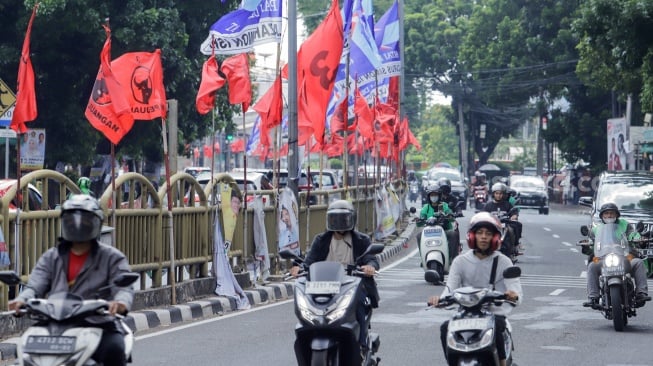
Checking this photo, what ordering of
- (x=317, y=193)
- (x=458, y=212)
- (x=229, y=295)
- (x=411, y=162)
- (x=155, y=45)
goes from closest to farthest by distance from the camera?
(x=229, y=295), (x=458, y=212), (x=317, y=193), (x=155, y=45), (x=411, y=162)

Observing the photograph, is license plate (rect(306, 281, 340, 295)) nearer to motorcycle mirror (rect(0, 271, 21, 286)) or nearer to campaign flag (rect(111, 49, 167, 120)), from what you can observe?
motorcycle mirror (rect(0, 271, 21, 286))

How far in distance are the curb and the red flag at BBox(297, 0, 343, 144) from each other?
4513 millimetres

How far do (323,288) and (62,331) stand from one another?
2477 millimetres

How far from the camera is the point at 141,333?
13531 mm

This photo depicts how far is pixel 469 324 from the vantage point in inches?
322

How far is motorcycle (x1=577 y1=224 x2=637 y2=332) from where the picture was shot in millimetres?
13836

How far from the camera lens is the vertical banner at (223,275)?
656 inches

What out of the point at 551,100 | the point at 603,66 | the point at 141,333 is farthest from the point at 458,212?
the point at 551,100

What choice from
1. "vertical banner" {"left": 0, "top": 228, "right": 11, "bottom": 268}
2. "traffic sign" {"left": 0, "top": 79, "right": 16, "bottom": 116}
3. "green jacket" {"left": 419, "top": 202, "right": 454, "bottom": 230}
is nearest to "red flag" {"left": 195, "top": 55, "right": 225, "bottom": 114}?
"traffic sign" {"left": 0, "top": 79, "right": 16, "bottom": 116}

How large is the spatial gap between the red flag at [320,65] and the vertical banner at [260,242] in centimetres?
425

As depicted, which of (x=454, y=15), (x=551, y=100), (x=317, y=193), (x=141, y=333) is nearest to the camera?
(x=141, y=333)

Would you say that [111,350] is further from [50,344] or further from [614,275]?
[614,275]

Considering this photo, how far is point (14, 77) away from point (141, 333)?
673 inches

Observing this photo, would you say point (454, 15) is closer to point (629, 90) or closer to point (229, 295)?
point (629, 90)
